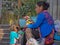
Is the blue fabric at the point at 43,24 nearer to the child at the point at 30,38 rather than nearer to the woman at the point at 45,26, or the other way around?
the woman at the point at 45,26

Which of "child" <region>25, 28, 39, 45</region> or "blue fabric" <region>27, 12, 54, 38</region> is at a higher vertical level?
"blue fabric" <region>27, 12, 54, 38</region>

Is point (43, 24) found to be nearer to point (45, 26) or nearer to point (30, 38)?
point (45, 26)

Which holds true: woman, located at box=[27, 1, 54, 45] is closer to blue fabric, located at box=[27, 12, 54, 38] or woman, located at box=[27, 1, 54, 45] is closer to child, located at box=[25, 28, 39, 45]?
blue fabric, located at box=[27, 12, 54, 38]

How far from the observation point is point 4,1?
558 inches

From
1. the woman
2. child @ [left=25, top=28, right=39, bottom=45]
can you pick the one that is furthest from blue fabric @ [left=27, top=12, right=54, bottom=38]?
child @ [left=25, top=28, right=39, bottom=45]

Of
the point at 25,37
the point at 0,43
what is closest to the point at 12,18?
the point at 0,43

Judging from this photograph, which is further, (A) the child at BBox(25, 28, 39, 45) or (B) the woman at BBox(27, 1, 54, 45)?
(B) the woman at BBox(27, 1, 54, 45)

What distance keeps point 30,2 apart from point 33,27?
841 cm

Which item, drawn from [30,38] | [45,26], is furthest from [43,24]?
[30,38]

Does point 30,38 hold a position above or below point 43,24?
below

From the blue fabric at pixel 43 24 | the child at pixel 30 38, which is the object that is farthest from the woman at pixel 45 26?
the child at pixel 30 38

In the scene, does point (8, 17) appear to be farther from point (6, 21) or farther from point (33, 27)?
point (33, 27)

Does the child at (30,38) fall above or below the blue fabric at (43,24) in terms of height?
below

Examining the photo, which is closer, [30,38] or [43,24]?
[30,38]
